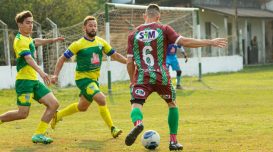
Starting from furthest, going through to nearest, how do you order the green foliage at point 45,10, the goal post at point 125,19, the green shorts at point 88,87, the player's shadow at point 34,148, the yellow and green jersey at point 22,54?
the green foliage at point 45,10
the goal post at point 125,19
the green shorts at point 88,87
the yellow and green jersey at point 22,54
the player's shadow at point 34,148

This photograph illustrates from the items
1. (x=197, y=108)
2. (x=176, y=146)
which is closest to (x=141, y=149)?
(x=176, y=146)

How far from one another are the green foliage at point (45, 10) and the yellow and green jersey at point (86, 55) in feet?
77.0

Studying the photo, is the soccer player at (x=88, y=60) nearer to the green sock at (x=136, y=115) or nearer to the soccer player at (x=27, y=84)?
the soccer player at (x=27, y=84)

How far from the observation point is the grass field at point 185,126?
8.68m

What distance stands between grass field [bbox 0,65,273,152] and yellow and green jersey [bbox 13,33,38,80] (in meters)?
1.08

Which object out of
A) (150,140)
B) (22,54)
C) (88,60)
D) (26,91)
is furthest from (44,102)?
(150,140)

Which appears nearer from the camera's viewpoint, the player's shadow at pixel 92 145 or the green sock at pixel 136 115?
the green sock at pixel 136 115

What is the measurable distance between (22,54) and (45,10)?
2536 centimetres

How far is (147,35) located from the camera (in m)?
8.03

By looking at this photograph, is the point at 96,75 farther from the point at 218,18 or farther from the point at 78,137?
the point at 218,18

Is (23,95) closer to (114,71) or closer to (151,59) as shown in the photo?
(151,59)

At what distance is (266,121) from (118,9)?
34.7 ft

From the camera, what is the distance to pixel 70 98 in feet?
60.8

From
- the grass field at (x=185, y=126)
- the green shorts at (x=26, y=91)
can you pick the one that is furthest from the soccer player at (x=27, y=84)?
the grass field at (x=185, y=126)
